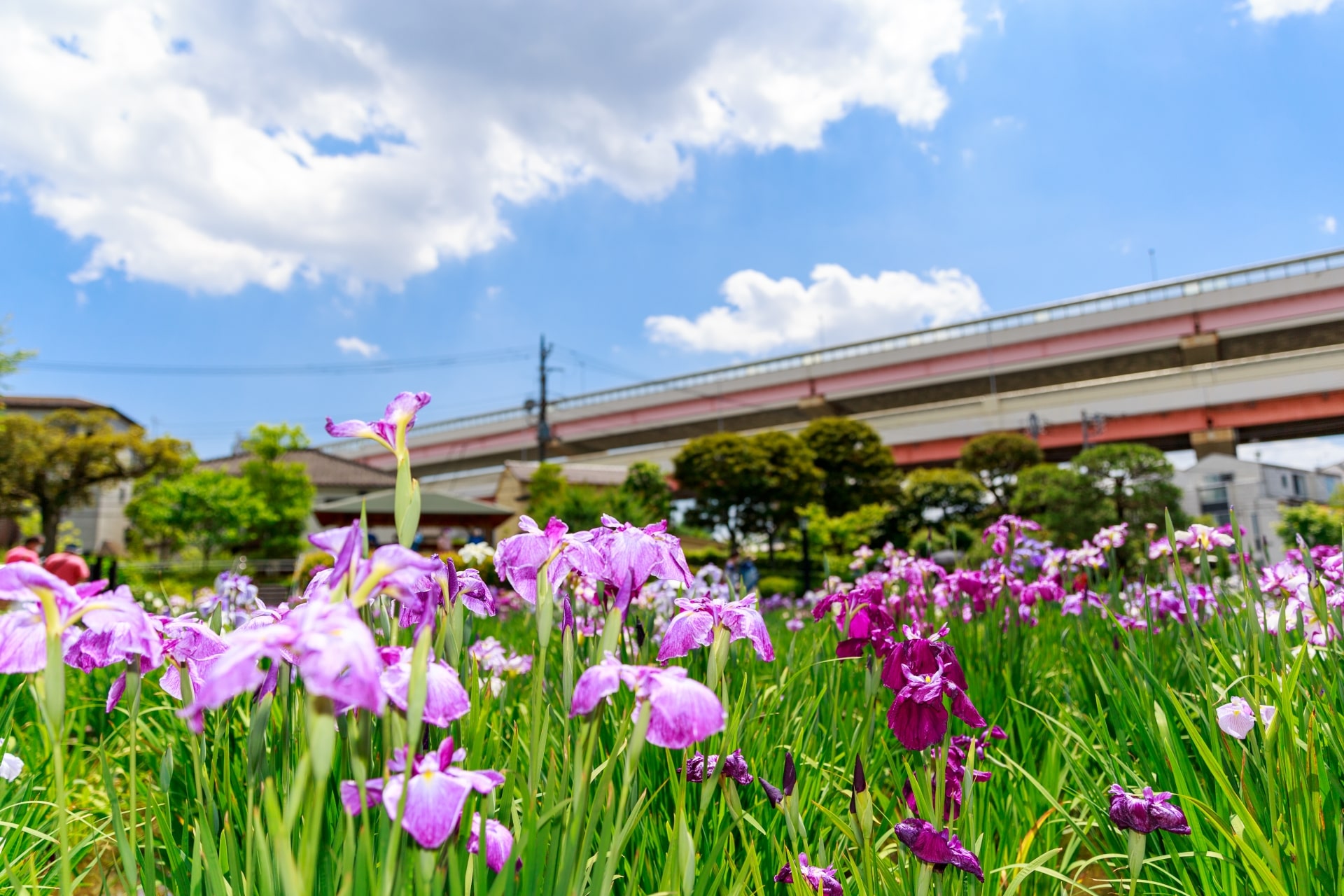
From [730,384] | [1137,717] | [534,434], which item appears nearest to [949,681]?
[1137,717]

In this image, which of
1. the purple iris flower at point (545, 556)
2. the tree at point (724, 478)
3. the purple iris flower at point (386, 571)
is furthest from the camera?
the tree at point (724, 478)

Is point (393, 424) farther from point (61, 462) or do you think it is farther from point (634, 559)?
point (61, 462)

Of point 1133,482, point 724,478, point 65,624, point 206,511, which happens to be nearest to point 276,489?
point 206,511

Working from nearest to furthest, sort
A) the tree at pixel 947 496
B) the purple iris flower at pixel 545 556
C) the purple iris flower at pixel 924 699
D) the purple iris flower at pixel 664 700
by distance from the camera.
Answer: the purple iris flower at pixel 664 700 < the purple iris flower at pixel 545 556 < the purple iris flower at pixel 924 699 < the tree at pixel 947 496

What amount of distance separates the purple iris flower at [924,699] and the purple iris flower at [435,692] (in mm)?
855

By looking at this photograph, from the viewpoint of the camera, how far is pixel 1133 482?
14781 mm

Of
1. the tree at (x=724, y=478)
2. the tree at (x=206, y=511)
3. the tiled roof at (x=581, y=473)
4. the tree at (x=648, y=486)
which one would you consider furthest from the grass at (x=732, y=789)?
the tiled roof at (x=581, y=473)

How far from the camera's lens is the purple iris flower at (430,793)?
2.73 ft

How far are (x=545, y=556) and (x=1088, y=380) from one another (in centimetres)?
3762

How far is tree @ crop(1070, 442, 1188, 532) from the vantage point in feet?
47.9

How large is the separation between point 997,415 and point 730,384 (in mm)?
14476

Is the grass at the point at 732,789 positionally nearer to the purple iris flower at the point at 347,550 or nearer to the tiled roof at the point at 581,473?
the purple iris flower at the point at 347,550

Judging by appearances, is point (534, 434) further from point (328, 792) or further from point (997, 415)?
point (328, 792)

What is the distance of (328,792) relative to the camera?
50.0 inches
